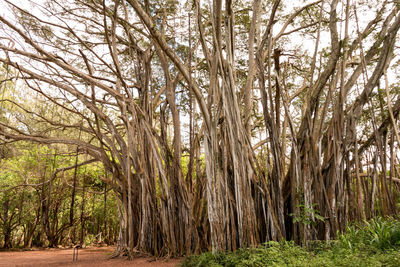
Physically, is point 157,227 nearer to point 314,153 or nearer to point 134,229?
point 134,229

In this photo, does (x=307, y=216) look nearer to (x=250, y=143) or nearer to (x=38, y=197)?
(x=250, y=143)

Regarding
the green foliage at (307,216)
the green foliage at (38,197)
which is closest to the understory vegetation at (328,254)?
the green foliage at (307,216)

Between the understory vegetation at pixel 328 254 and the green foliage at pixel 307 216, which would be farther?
the green foliage at pixel 307 216

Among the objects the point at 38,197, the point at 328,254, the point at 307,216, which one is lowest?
the point at 328,254

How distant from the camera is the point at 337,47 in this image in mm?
2301

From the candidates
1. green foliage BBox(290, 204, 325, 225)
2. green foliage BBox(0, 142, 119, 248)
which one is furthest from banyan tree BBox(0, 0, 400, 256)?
green foliage BBox(0, 142, 119, 248)

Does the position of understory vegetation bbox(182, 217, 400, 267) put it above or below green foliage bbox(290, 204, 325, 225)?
below

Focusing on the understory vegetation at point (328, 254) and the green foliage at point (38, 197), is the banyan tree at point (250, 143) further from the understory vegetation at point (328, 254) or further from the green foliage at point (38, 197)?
the green foliage at point (38, 197)

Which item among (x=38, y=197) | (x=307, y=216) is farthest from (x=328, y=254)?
(x=38, y=197)

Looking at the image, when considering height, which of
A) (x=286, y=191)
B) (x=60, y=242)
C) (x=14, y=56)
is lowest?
(x=60, y=242)

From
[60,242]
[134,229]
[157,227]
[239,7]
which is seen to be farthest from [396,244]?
[60,242]

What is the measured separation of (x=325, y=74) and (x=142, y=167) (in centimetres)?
242

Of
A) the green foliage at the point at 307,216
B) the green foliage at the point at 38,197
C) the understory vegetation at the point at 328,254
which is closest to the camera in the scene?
the understory vegetation at the point at 328,254

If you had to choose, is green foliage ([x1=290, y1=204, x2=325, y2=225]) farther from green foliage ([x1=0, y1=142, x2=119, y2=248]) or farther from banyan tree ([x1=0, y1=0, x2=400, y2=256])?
green foliage ([x1=0, y1=142, x2=119, y2=248])
